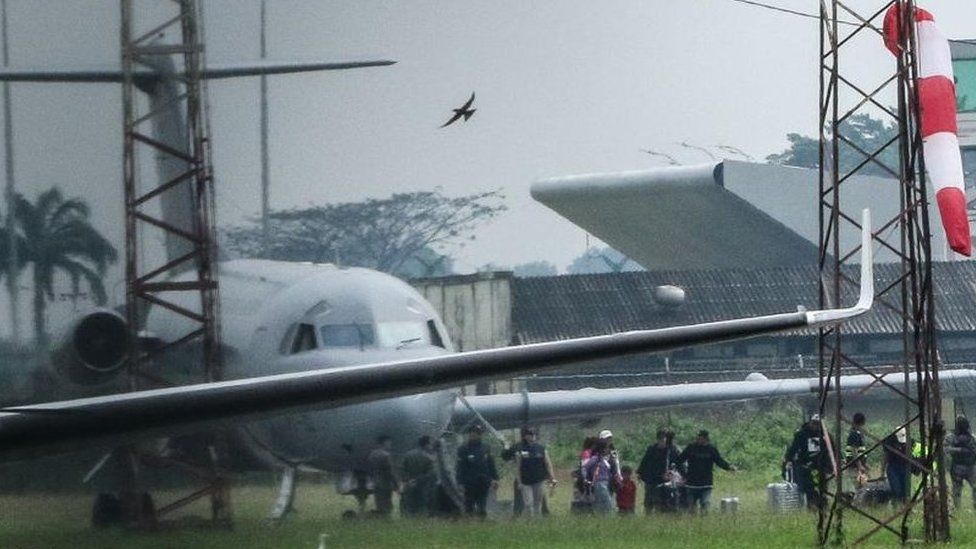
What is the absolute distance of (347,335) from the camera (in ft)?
14.0

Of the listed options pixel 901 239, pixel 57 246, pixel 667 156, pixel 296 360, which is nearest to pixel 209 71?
pixel 57 246

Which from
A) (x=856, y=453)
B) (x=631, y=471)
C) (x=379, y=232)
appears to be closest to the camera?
(x=379, y=232)

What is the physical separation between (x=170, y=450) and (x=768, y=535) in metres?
11.4

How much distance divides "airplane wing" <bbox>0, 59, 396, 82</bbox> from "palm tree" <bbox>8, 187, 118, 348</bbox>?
0.60 feet

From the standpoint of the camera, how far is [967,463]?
1953 centimetres

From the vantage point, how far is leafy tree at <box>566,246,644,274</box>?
5.49m

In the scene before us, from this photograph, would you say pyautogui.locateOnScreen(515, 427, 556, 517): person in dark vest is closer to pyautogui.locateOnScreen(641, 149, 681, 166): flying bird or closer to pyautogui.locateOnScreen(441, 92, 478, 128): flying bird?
pyautogui.locateOnScreen(641, 149, 681, 166): flying bird

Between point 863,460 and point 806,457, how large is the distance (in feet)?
6.09

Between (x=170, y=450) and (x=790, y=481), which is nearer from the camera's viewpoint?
(x=170, y=450)

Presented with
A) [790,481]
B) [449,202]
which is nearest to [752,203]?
[449,202]

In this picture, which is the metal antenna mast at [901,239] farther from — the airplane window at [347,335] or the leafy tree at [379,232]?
the leafy tree at [379,232]

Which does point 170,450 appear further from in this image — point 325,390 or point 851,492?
point 851,492

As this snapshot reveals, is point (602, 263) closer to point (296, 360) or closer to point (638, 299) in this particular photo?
point (638, 299)

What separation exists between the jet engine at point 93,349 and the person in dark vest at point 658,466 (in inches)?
388
